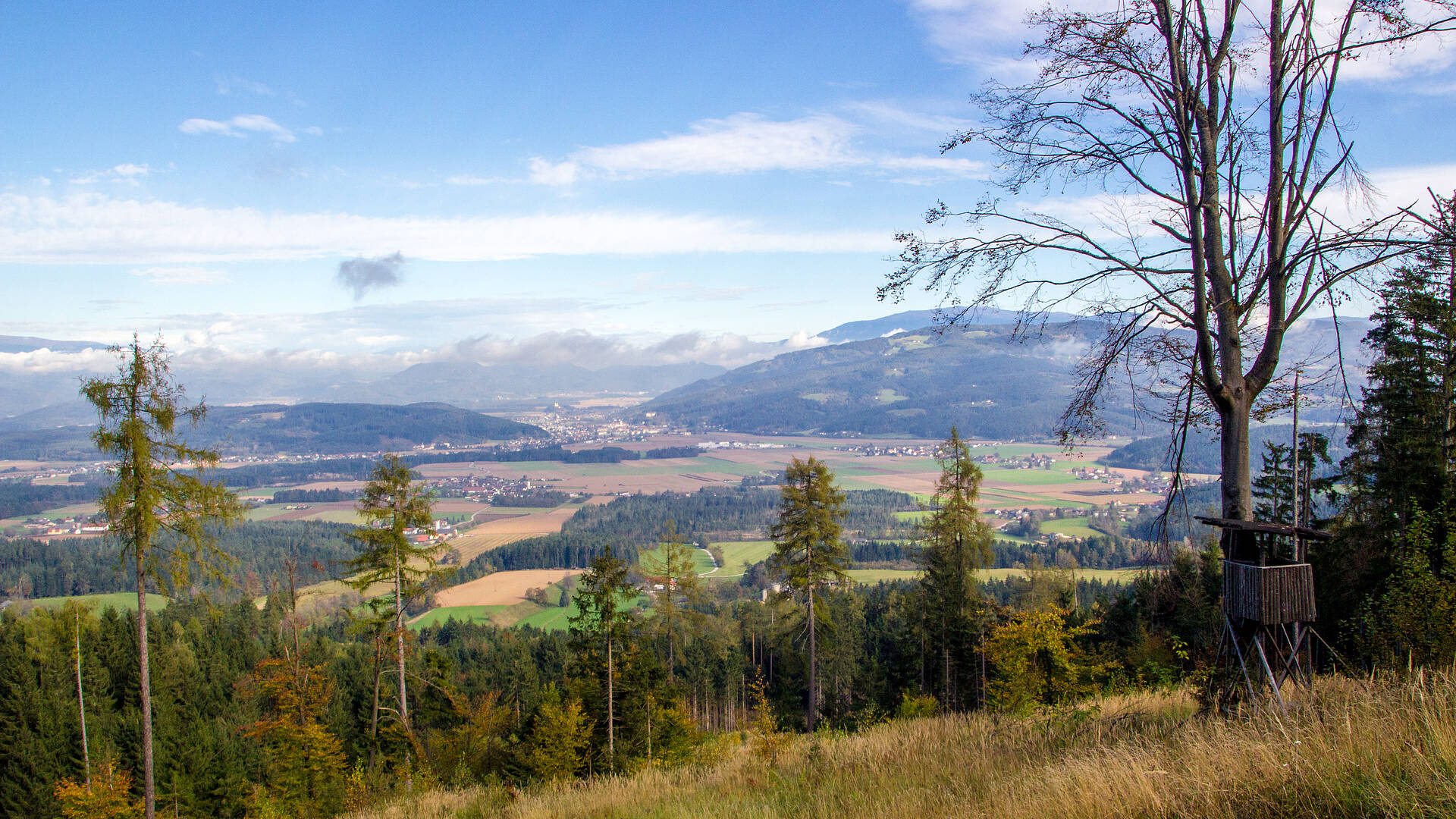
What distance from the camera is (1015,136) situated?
6199 mm

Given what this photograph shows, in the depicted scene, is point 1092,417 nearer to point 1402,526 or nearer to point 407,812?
point 407,812

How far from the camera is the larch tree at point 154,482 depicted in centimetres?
1085

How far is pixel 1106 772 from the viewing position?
4.18 metres

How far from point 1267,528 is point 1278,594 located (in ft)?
1.93

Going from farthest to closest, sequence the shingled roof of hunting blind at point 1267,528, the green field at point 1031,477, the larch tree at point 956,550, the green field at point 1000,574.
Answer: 1. the green field at point 1031,477
2. the green field at point 1000,574
3. the larch tree at point 956,550
4. the shingled roof of hunting blind at point 1267,528

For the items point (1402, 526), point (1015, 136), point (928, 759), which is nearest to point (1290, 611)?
point (928, 759)

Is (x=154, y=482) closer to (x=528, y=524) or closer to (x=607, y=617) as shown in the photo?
(x=607, y=617)

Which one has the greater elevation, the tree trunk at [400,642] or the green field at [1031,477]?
the tree trunk at [400,642]

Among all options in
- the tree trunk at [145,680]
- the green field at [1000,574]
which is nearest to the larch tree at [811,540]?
the tree trunk at [145,680]

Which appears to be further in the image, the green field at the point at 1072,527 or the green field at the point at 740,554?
the green field at the point at 1072,527

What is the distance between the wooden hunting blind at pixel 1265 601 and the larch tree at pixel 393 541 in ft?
48.8

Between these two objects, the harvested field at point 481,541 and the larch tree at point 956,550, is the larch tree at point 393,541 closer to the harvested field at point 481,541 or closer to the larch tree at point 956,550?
the larch tree at point 956,550

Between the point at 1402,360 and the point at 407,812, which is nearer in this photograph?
the point at 407,812

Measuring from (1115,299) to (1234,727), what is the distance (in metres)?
3.30
